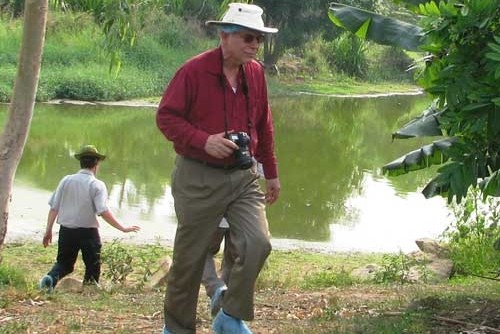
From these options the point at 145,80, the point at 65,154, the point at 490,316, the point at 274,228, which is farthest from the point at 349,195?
the point at 145,80

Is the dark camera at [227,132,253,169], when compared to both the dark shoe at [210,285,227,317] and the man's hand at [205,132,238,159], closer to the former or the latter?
the man's hand at [205,132,238,159]

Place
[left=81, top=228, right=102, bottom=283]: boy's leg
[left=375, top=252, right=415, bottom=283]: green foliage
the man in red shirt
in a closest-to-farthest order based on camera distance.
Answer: the man in red shirt
[left=81, top=228, right=102, bottom=283]: boy's leg
[left=375, top=252, right=415, bottom=283]: green foliage

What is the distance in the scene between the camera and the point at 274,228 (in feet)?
41.3

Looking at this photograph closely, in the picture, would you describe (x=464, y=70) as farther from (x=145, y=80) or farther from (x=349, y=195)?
(x=145, y=80)

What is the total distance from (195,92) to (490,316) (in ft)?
6.76

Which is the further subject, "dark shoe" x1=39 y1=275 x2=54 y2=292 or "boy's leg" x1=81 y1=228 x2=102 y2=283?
"boy's leg" x1=81 y1=228 x2=102 y2=283

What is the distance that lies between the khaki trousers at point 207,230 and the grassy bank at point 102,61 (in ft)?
55.5

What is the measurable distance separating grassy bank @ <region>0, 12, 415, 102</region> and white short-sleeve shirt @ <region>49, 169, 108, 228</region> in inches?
553

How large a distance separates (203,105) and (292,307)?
1.85 meters

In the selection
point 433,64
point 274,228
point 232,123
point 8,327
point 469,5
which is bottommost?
point 274,228

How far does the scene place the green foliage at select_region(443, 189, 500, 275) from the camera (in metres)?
8.80

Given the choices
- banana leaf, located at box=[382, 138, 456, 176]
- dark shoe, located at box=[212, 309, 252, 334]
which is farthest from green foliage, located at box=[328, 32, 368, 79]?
dark shoe, located at box=[212, 309, 252, 334]

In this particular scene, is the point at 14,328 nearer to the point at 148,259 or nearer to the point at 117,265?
the point at 117,265

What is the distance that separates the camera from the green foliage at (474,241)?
880 cm
